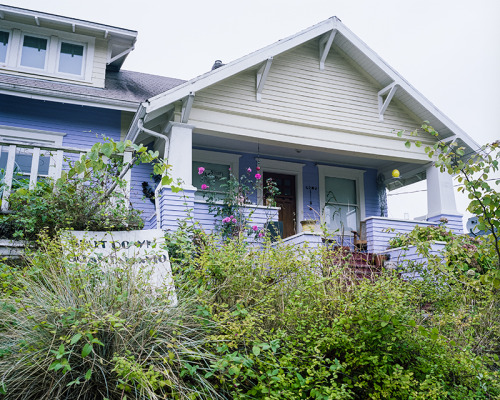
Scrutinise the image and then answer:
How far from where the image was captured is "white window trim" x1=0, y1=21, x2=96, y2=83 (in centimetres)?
957

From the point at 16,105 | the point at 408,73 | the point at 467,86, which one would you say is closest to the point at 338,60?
the point at 16,105

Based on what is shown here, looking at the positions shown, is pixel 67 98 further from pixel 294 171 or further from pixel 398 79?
pixel 398 79

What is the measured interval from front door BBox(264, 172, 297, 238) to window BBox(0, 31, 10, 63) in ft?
20.2

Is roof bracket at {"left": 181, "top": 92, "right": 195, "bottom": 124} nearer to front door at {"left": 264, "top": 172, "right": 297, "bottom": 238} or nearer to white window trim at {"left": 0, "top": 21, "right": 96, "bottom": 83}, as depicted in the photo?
white window trim at {"left": 0, "top": 21, "right": 96, "bottom": 83}

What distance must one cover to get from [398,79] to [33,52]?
25.3ft

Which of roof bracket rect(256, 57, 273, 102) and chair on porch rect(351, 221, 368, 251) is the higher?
roof bracket rect(256, 57, 273, 102)

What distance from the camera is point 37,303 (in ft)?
10.6

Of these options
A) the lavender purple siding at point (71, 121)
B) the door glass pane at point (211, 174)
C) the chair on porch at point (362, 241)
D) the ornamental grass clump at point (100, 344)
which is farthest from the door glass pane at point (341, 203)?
the ornamental grass clump at point (100, 344)

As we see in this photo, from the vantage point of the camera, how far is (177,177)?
25.3 ft

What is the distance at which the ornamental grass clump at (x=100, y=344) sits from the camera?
2.88 m

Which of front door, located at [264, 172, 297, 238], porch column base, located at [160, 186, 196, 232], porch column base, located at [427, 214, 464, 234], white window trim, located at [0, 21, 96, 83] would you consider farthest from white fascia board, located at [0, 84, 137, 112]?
porch column base, located at [427, 214, 464, 234]

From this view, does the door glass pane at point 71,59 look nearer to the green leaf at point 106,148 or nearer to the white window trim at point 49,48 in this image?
the white window trim at point 49,48

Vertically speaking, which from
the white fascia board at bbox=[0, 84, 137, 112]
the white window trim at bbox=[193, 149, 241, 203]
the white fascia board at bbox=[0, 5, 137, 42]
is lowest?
the white window trim at bbox=[193, 149, 241, 203]

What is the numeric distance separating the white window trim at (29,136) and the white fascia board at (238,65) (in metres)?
2.89
